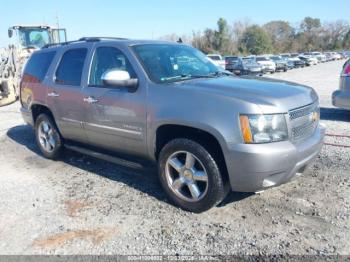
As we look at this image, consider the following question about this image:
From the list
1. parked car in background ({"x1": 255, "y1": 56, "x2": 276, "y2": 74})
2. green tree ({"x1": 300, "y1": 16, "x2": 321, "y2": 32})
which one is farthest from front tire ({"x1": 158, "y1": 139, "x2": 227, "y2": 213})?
green tree ({"x1": 300, "y1": 16, "x2": 321, "y2": 32})

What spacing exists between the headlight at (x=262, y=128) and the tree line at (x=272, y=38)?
2718 inches

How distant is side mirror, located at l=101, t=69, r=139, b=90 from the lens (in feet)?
13.9

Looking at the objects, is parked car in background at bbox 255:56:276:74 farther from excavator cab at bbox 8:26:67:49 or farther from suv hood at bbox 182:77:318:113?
suv hood at bbox 182:77:318:113

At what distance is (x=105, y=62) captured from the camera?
16.1 feet

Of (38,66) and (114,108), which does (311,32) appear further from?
(114,108)

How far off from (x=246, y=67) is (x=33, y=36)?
15.5 m

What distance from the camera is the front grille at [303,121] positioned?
3.74m

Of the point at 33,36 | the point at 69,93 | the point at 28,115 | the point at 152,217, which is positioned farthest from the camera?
the point at 33,36

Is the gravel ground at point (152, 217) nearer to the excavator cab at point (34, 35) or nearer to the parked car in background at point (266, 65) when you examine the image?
the excavator cab at point (34, 35)

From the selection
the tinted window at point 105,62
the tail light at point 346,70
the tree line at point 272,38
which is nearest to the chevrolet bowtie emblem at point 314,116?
the tinted window at point 105,62

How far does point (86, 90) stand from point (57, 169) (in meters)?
1.53

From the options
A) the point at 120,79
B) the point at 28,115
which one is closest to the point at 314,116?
the point at 120,79

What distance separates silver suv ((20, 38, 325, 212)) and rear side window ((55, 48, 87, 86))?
2 cm

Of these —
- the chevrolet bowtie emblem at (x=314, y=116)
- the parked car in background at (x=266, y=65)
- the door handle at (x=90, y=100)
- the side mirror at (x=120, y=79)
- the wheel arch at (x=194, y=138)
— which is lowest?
the parked car in background at (x=266, y=65)
